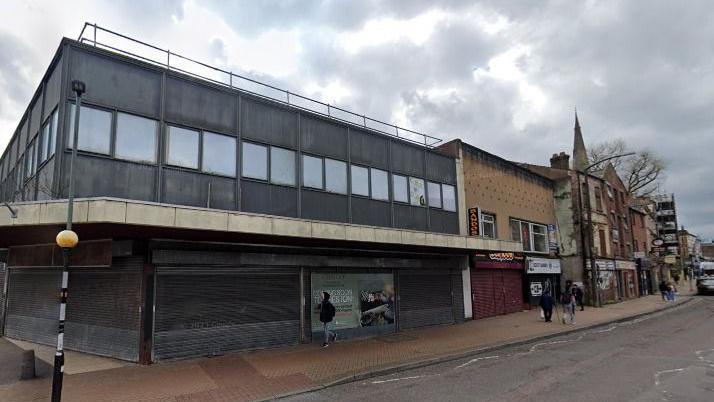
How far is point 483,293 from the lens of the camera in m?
23.7

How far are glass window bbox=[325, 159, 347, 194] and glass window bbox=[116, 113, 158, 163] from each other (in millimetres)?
6204

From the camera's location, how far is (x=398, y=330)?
61.4ft

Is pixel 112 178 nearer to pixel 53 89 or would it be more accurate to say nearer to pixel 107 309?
pixel 53 89

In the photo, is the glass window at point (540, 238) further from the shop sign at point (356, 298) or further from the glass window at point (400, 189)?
the shop sign at point (356, 298)

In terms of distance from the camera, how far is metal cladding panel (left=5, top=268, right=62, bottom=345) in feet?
49.9

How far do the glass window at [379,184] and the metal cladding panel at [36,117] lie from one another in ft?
37.3

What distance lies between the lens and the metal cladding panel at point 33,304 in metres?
15.2

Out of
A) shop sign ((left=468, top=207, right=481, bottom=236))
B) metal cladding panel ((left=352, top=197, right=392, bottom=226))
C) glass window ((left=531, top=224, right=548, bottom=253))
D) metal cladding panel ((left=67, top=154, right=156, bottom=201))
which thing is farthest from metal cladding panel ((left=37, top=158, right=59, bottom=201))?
glass window ((left=531, top=224, right=548, bottom=253))

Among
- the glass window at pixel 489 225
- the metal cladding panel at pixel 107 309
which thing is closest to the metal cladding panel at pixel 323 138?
the metal cladding panel at pixel 107 309

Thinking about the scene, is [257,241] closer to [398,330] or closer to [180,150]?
[180,150]

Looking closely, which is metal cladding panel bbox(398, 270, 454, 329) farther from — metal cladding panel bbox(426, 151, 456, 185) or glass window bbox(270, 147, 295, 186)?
glass window bbox(270, 147, 295, 186)

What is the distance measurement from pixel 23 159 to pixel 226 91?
27.2 ft

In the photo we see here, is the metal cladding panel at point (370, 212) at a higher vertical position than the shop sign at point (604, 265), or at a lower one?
higher

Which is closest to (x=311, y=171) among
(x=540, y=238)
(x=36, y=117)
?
(x=36, y=117)
